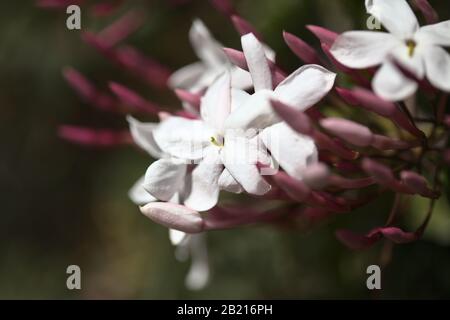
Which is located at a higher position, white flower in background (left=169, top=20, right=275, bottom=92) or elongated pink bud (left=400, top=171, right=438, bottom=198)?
white flower in background (left=169, top=20, right=275, bottom=92)

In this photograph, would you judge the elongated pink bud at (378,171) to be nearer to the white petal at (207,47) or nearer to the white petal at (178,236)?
the white petal at (178,236)

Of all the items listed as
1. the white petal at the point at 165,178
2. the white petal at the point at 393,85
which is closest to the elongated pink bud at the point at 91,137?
the white petal at the point at 165,178

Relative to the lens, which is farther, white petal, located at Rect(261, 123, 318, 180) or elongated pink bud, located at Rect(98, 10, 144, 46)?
elongated pink bud, located at Rect(98, 10, 144, 46)

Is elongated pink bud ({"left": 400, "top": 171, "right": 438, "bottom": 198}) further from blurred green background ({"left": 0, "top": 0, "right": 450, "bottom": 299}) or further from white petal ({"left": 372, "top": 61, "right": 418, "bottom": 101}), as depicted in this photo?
blurred green background ({"left": 0, "top": 0, "right": 450, "bottom": 299})

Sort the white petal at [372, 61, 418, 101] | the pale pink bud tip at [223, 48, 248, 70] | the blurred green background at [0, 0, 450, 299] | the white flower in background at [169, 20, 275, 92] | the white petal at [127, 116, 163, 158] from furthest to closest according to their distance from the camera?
the blurred green background at [0, 0, 450, 299] → the white flower in background at [169, 20, 275, 92] → the white petal at [127, 116, 163, 158] → the pale pink bud tip at [223, 48, 248, 70] → the white petal at [372, 61, 418, 101]

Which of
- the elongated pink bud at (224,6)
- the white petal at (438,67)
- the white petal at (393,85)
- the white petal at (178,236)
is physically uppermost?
the elongated pink bud at (224,6)

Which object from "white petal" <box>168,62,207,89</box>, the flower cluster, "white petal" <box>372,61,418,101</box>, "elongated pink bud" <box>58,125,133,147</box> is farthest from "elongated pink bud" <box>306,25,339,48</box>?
"elongated pink bud" <box>58,125,133,147</box>

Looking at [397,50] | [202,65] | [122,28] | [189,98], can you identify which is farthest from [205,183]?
[122,28]
